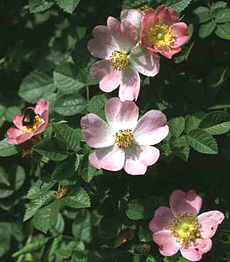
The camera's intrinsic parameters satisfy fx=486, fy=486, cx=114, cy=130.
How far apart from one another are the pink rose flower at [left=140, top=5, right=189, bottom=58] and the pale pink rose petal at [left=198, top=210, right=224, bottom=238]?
1.89 ft

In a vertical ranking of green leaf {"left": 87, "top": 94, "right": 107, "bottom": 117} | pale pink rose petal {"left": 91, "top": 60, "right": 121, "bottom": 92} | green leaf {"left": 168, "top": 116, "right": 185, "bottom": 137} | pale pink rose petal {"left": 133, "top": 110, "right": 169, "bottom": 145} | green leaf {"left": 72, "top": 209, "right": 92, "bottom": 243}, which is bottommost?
green leaf {"left": 72, "top": 209, "right": 92, "bottom": 243}

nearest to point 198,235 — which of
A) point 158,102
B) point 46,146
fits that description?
point 158,102

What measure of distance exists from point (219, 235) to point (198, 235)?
0.25 feet

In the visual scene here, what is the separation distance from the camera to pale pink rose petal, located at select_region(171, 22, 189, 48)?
1.65 m

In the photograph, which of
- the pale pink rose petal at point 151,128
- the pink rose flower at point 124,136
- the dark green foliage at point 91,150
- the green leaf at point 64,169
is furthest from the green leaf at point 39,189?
the pale pink rose petal at point 151,128

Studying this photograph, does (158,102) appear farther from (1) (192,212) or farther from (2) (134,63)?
(1) (192,212)

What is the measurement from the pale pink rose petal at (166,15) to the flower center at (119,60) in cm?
18

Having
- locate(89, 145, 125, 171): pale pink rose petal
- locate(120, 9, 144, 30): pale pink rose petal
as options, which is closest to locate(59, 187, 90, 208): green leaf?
locate(89, 145, 125, 171): pale pink rose petal

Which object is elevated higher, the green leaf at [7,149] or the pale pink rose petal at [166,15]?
the pale pink rose petal at [166,15]

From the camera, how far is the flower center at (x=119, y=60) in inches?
67.2

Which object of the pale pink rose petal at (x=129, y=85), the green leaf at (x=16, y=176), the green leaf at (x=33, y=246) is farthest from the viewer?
the green leaf at (x=16, y=176)

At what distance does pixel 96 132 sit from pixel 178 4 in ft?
1.75

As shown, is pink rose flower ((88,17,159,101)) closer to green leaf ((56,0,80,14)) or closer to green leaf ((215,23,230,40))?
green leaf ((56,0,80,14))

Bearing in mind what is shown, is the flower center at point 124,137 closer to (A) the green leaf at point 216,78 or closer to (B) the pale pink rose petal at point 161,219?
(B) the pale pink rose petal at point 161,219
